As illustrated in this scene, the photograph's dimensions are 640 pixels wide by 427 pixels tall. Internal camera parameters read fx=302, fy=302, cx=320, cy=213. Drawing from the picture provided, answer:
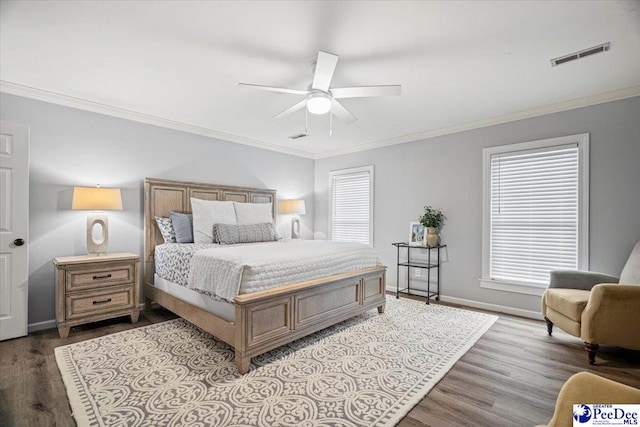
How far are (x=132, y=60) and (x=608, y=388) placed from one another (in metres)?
3.68

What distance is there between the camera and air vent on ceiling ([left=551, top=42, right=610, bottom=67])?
7.91ft

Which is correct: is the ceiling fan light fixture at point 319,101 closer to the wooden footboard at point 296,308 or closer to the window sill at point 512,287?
the wooden footboard at point 296,308

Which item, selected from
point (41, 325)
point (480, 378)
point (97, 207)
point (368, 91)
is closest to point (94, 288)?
point (41, 325)

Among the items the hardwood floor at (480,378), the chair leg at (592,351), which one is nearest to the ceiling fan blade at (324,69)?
the hardwood floor at (480,378)

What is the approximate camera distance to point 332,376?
2.41 m

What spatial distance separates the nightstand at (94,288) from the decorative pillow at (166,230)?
1.71 feet

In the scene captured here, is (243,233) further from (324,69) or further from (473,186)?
(473,186)

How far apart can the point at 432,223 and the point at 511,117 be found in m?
1.75

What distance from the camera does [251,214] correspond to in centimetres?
459

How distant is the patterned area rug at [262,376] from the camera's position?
1939 mm

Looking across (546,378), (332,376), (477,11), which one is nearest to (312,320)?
(332,376)

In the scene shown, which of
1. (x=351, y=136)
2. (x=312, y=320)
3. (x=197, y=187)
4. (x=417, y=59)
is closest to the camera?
(x=417, y=59)

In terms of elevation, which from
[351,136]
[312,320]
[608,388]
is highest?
[351,136]

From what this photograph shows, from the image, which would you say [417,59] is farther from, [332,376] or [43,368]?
[43,368]
